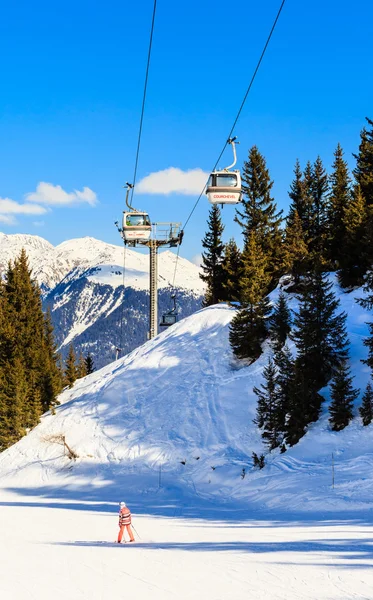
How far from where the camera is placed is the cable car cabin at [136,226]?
136ft

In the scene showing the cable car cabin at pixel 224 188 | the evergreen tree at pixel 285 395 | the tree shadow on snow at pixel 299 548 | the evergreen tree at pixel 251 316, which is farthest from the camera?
the evergreen tree at pixel 251 316

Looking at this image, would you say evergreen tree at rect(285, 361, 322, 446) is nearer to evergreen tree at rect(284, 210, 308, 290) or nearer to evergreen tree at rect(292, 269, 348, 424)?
evergreen tree at rect(292, 269, 348, 424)

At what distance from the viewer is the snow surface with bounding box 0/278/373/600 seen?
35.6 feet

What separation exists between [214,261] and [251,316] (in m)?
19.8

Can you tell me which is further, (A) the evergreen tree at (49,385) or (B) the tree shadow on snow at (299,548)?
(A) the evergreen tree at (49,385)

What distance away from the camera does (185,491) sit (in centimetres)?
2741

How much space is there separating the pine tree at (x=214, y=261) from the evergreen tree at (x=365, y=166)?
15437 millimetres

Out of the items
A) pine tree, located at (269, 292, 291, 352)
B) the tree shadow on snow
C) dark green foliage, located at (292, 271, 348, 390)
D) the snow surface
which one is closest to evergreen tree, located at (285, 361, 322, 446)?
the snow surface

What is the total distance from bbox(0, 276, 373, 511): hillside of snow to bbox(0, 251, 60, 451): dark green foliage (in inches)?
74.7

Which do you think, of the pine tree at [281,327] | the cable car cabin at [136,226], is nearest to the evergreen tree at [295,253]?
the pine tree at [281,327]

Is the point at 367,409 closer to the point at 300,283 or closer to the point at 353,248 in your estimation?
the point at 300,283

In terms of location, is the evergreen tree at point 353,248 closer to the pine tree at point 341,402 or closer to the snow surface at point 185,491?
the snow surface at point 185,491

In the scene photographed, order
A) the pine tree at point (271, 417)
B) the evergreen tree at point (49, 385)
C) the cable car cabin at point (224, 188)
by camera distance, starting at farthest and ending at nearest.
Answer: the evergreen tree at point (49, 385), the pine tree at point (271, 417), the cable car cabin at point (224, 188)

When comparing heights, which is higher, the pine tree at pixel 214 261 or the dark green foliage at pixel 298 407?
the pine tree at pixel 214 261
